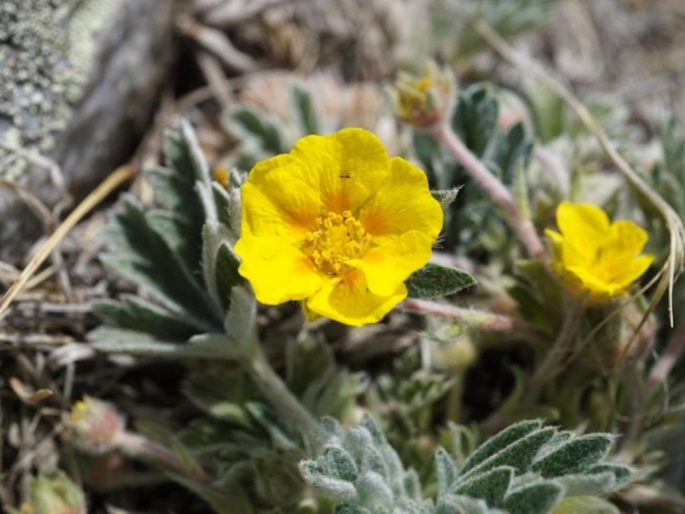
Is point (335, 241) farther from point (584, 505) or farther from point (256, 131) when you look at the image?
point (256, 131)

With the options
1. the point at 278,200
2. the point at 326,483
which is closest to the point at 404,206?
the point at 278,200

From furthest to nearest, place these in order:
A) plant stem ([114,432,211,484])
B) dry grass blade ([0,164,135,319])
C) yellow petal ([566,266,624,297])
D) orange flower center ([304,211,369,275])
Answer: plant stem ([114,432,211,484])
dry grass blade ([0,164,135,319])
yellow petal ([566,266,624,297])
orange flower center ([304,211,369,275])

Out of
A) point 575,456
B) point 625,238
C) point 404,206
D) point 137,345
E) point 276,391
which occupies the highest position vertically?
point 404,206

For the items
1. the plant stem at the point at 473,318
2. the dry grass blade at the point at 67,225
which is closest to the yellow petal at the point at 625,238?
the plant stem at the point at 473,318

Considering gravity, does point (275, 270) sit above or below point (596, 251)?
above

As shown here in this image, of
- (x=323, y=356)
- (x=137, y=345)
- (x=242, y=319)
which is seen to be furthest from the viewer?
(x=323, y=356)

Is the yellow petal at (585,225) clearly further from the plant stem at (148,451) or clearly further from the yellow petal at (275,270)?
the plant stem at (148,451)

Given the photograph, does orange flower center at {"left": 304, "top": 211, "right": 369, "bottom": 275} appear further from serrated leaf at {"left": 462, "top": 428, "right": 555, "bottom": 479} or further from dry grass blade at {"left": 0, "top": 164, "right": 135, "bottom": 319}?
dry grass blade at {"left": 0, "top": 164, "right": 135, "bottom": 319}

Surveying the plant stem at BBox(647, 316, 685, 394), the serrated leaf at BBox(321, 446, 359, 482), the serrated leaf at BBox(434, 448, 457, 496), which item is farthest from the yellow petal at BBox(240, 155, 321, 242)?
the plant stem at BBox(647, 316, 685, 394)
